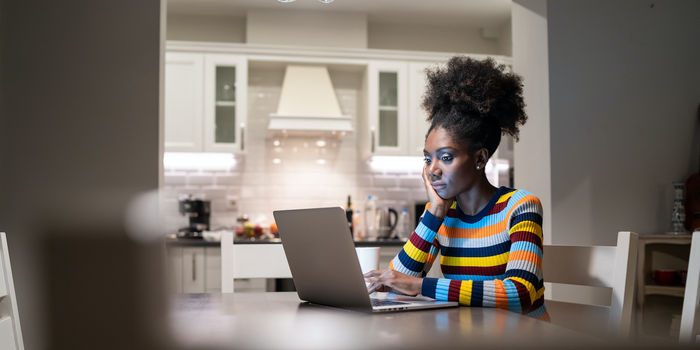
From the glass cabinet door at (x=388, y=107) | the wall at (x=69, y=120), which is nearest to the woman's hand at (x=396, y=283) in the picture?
the wall at (x=69, y=120)

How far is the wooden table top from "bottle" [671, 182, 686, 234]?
5.49 ft

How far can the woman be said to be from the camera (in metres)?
1.13

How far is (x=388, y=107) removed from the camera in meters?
3.68

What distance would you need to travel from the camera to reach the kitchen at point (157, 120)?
160cm

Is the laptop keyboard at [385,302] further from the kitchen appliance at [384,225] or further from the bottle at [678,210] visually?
the kitchen appliance at [384,225]

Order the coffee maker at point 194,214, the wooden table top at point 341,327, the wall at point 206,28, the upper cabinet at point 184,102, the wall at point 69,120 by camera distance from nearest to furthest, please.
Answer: the wooden table top at point 341,327 → the wall at point 69,120 → the coffee maker at point 194,214 → the upper cabinet at point 184,102 → the wall at point 206,28

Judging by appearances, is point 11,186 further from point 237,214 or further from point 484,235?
point 237,214

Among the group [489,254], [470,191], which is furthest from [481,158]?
[489,254]

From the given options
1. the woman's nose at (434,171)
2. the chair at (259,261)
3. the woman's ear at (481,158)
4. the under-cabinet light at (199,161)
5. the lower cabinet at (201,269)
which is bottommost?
the lower cabinet at (201,269)

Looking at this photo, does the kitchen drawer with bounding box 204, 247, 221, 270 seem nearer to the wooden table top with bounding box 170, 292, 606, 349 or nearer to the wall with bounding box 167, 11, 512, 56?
the wall with bounding box 167, 11, 512, 56

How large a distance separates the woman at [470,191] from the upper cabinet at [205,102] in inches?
93.1

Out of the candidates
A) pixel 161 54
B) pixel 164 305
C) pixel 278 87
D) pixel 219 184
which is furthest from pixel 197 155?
pixel 164 305

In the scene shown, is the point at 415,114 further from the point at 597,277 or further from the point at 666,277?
the point at 597,277

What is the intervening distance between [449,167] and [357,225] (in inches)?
102
